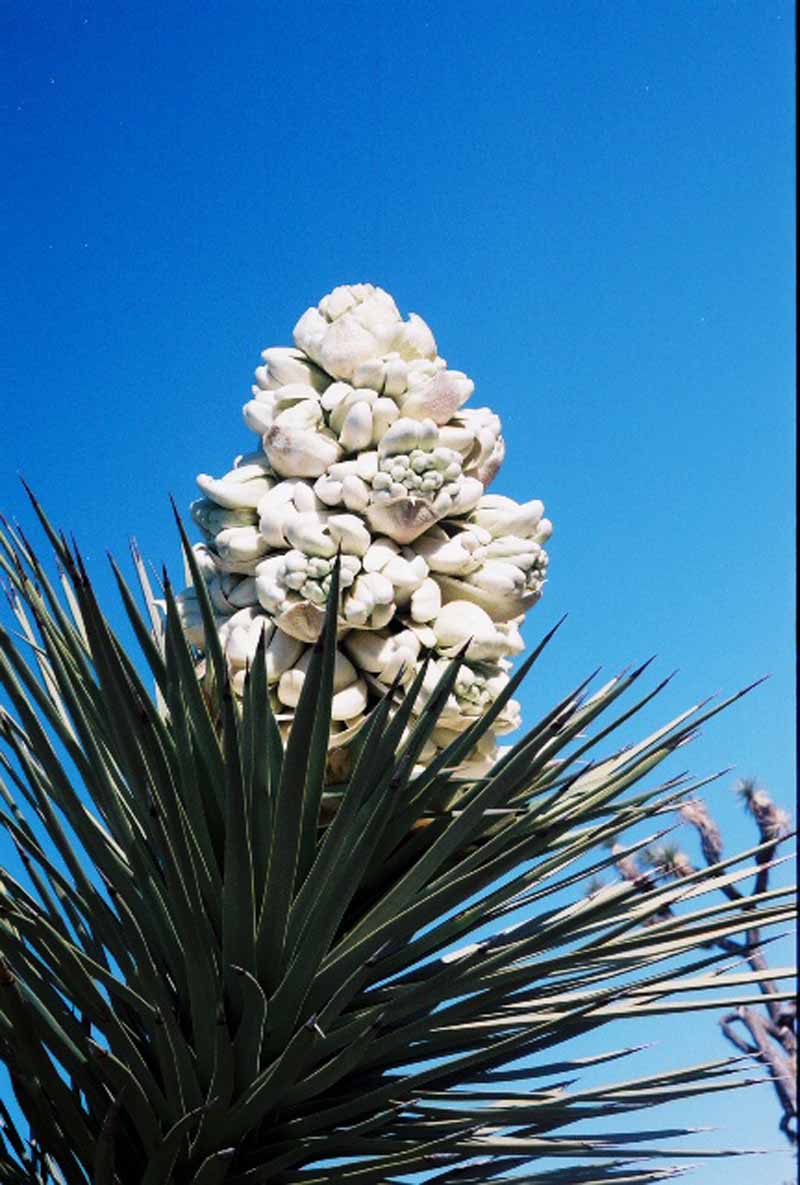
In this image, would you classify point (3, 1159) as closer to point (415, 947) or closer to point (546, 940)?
point (415, 947)

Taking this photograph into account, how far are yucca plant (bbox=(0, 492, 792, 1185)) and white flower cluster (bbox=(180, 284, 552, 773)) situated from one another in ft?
0.58

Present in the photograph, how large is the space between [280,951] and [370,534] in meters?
0.70

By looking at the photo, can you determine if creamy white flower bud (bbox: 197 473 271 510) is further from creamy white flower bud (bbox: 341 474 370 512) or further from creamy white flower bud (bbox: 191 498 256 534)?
creamy white flower bud (bbox: 341 474 370 512)

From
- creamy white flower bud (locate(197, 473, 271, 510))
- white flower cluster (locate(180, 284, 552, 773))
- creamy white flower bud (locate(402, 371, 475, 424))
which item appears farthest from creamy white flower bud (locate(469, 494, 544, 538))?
creamy white flower bud (locate(197, 473, 271, 510))

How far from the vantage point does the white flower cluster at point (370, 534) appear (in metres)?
2.20

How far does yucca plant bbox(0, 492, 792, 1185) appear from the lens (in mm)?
1777

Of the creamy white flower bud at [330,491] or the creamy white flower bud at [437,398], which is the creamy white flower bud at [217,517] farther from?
the creamy white flower bud at [437,398]

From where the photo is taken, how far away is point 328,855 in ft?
6.11

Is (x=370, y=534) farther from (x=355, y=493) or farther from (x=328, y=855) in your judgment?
(x=328, y=855)

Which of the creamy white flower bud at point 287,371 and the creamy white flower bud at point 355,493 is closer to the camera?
the creamy white flower bud at point 355,493

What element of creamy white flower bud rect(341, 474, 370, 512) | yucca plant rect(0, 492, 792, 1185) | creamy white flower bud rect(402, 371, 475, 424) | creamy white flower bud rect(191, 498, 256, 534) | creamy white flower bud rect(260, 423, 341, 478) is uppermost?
creamy white flower bud rect(402, 371, 475, 424)

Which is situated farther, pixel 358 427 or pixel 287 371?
pixel 287 371

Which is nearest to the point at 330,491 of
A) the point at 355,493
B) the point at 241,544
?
the point at 355,493

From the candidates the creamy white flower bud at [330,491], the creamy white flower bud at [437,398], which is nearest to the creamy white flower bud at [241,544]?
the creamy white flower bud at [330,491]
